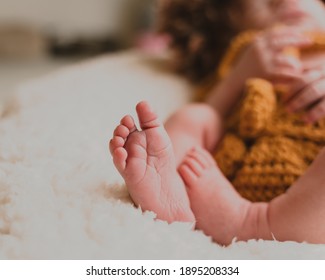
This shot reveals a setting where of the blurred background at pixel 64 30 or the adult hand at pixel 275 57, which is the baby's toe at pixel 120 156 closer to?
the adult hand at pixel 275 57

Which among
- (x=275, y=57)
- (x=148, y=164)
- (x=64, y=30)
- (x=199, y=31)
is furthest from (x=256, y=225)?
(x=64, y=30)

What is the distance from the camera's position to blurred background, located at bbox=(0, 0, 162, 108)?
2.74 metres

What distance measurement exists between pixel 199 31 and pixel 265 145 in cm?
51

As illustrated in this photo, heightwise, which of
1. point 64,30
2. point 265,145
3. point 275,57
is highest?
point 275,57

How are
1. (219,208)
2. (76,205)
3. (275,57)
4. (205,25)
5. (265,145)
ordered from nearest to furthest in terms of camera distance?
(76,205) < (219,208) < (265,145) < (275,57) < (205,25)

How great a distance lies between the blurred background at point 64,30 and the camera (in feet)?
9.00

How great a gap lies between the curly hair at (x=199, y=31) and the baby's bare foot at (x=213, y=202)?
542 millimetres

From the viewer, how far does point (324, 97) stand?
84cm

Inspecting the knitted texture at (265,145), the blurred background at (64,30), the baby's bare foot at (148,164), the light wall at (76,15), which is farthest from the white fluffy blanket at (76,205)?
the light wall at (76,15)

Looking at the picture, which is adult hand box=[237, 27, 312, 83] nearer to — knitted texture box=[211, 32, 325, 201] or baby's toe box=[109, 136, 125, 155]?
knitted texture box=[211, 32, 325, 201]

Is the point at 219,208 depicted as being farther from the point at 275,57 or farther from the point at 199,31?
the point at 199,31

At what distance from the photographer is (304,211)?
643 mm

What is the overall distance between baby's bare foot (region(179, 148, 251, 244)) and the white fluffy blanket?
0.06 meters
